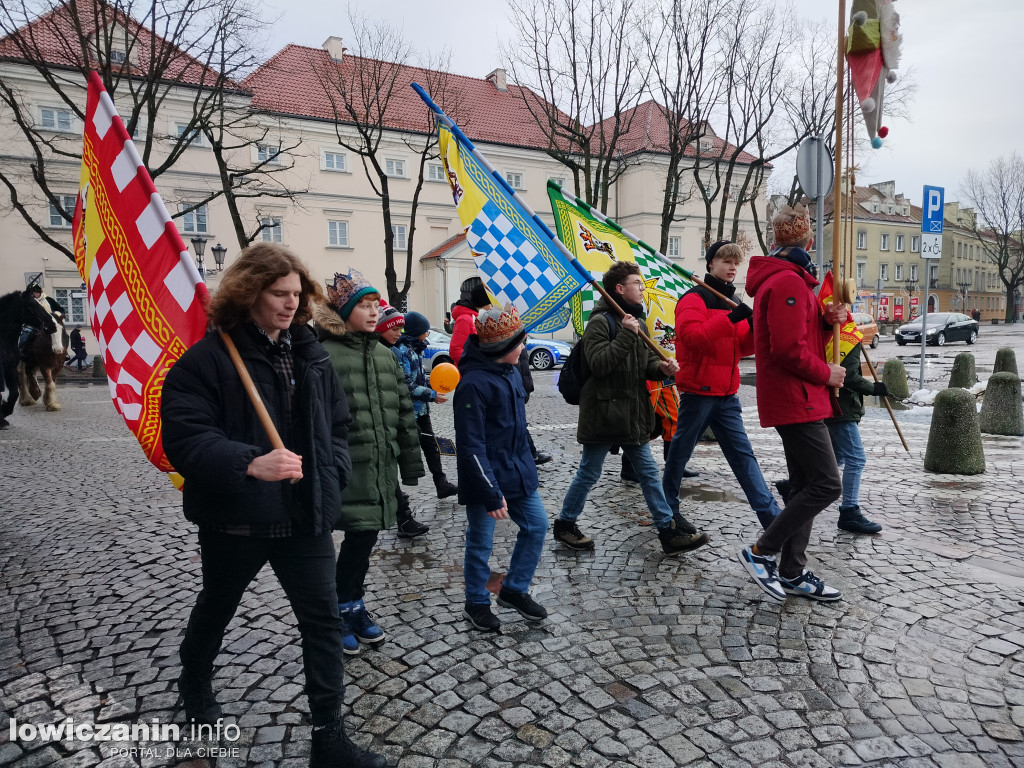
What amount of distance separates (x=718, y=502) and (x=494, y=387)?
316cm

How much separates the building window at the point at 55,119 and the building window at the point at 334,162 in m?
10.1

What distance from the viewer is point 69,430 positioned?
1091 cm

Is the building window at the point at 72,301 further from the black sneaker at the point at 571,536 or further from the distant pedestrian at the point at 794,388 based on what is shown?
the distant pedestrian at the point at 794,388

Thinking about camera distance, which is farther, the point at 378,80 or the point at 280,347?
the point at 378,80

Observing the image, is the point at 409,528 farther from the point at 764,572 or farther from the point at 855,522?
the point at 855,522

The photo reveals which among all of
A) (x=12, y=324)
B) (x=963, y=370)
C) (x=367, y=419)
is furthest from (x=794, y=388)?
(x=963, y=370)

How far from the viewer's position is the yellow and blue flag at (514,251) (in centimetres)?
539

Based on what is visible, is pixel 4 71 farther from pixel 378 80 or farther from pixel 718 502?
pixel 718 502

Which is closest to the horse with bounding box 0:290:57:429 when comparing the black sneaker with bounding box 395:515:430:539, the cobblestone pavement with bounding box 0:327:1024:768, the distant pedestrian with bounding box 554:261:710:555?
the cobblestone pavement with bounding box 0:327:1024:768

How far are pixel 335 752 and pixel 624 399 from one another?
282 centimetres

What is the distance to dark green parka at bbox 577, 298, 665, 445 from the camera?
4574 mm

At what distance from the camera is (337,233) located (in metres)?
33.9

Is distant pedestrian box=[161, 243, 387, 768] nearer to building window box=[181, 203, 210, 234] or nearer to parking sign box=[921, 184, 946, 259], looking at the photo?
parking sign box=[921, 184, 946, 259]

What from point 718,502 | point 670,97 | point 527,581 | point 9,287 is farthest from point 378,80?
point 527,581
